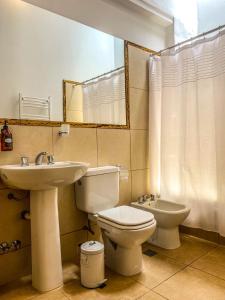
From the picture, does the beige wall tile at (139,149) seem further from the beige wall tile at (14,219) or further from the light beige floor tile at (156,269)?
the beige wall tile at (14,219)

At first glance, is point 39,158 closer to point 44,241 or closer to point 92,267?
point 44,241

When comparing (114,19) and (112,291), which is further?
(114,19)

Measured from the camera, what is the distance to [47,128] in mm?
1835

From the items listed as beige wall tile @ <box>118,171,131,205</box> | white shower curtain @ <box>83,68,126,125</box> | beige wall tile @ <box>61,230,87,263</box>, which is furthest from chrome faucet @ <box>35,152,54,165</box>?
beige wall tile @ <box>118,171,131,205</box>

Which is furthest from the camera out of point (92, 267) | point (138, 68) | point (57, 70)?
point (138, 68)

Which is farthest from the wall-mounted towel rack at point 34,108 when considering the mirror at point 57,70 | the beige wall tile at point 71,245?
the beige wall tile at point 71,245

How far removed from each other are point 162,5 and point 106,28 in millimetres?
751

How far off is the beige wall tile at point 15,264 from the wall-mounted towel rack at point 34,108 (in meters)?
0.99

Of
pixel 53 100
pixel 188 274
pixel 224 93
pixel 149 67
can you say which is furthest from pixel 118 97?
pixel 188 274

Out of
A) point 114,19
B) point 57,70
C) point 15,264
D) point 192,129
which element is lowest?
point 15,264

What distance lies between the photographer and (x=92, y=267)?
162cm

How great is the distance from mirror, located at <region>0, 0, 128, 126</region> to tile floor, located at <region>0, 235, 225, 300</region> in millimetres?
1188

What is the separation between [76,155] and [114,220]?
652mm

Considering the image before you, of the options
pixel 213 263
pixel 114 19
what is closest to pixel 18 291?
pixel 213 263
